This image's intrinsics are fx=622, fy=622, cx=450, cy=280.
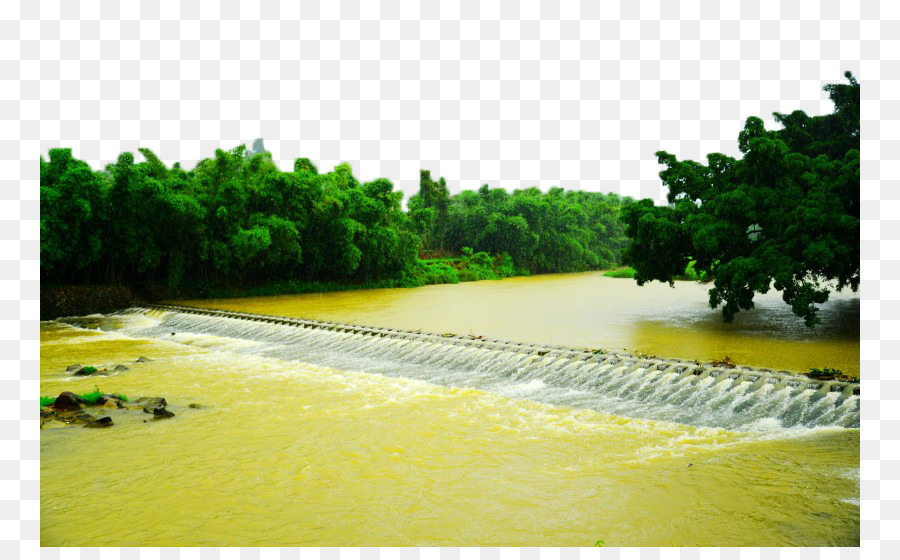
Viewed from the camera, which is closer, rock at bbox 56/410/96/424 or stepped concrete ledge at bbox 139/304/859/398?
rock at bbox 56/410/96/424

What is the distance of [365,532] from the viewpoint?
397 cm

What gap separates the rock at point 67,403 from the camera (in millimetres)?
6676

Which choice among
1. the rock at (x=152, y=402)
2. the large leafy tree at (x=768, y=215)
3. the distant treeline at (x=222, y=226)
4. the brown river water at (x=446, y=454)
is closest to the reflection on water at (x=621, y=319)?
the brown river water at (x=446, y=454)

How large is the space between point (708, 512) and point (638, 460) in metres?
1.09

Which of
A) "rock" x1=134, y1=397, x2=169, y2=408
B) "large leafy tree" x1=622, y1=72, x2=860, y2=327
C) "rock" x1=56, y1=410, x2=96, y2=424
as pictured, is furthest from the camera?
"large leafy tree" x1=622, y1=72, x2=860, y2=327

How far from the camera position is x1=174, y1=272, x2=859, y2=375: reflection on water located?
10.4 metres

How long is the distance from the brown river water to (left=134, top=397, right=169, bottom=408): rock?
0.83 feet

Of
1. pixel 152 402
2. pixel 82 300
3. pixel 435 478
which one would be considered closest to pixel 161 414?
pixel 152 402

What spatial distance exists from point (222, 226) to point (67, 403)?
46.5 feet

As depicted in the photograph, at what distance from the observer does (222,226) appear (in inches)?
794

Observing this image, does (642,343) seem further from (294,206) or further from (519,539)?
(294,206)

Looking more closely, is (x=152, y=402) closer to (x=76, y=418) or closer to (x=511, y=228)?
(x=76, y=418)

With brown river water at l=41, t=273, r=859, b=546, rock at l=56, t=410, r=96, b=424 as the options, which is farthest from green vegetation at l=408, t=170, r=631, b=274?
rock at l=56, t=410, r=96, b=424

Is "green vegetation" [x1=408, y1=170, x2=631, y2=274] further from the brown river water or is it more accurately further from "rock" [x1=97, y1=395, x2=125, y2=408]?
"rock" [x1=97, y1=395, x2=125, y2=408]
